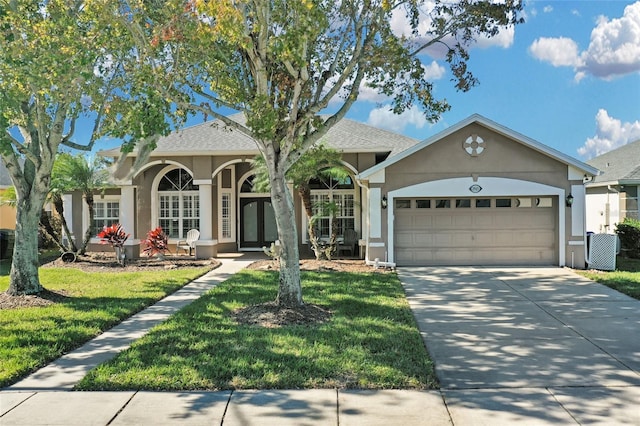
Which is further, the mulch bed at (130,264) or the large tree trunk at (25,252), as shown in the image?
the mulch bed at (130,264)

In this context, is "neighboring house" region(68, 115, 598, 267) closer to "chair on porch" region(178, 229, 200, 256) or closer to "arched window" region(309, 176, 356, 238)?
"arched window" region(309, 176, 356, 238)

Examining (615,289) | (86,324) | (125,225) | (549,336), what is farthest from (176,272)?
(615,289)

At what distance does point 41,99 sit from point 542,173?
521 inches

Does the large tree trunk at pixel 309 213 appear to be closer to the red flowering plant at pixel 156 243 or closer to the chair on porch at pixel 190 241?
the chair on porch at pixel 190 241

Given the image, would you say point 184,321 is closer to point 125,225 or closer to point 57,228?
point 125,225

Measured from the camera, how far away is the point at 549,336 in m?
7.25

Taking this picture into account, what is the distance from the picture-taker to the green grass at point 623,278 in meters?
10.9

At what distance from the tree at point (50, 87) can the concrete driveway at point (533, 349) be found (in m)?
6.68

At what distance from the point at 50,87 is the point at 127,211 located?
8.41 meters

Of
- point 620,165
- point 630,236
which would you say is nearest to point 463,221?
point 630,236

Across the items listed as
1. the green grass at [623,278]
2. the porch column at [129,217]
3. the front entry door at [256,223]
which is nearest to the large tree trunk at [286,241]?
the green grass at [623,278]

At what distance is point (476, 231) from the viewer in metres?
15.3

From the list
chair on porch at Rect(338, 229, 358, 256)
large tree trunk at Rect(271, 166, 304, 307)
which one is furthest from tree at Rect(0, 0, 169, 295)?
chair on porch at Rect(338, 229, 358, 256)

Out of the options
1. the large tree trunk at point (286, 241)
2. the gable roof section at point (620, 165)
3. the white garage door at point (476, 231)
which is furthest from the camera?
the gable roof section at point (620, 165)
